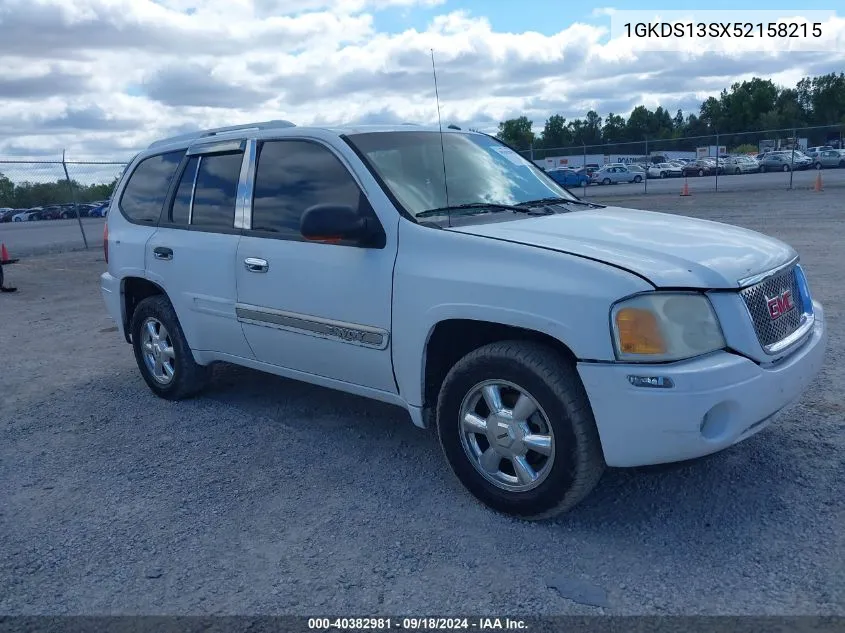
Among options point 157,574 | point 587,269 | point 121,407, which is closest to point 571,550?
point 587,269

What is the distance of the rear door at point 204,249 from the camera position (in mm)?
4891

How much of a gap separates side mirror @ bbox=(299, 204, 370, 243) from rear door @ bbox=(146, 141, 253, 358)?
108 centimetres

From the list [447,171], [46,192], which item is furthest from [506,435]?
[46,192]

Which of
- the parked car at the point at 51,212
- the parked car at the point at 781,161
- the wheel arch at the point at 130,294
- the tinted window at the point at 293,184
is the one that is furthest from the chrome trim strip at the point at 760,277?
the parked car at the point at 781,161

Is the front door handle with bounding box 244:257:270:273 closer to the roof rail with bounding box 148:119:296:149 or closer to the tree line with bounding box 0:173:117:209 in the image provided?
the roof rail with bounding box 148:119:296:149

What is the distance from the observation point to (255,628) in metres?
2.89

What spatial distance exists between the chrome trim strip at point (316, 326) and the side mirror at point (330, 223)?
1.61ft

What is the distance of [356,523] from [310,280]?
4.37ft

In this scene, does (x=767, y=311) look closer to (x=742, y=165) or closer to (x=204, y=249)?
(x=204, y=249)

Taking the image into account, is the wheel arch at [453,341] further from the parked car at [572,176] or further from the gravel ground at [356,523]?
the parked car at [572,176]

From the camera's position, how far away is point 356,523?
3.68 metres

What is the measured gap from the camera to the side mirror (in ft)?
12.5

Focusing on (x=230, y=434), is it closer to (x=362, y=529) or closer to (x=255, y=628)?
(x=362, y=529)

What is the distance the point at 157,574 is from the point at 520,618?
152 cm
